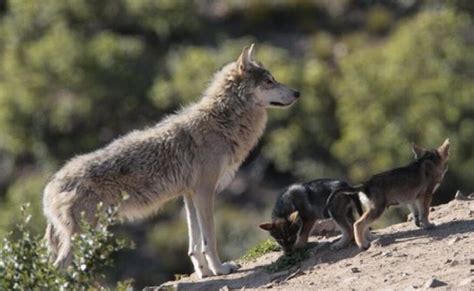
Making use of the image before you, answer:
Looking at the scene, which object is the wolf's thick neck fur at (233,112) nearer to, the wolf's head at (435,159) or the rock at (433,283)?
the wolf's head at (435,159)

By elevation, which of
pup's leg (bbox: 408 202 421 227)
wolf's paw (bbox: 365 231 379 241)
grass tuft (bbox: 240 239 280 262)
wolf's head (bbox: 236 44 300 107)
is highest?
wolf's head (bbox: 236 44 300 107)

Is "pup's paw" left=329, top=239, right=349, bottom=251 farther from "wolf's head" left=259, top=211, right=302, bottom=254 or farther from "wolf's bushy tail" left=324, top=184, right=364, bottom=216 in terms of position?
"wolf's head" left=259, top=211, right=302, bottom=254

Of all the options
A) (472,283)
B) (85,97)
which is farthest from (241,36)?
(472,283)

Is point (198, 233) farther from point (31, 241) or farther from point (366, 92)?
point (366, 92)

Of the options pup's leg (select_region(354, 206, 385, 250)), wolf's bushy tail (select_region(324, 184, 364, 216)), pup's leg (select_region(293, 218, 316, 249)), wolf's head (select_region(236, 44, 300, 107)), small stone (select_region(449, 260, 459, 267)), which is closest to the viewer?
small stone (select_region(449, 260, 459, 267))

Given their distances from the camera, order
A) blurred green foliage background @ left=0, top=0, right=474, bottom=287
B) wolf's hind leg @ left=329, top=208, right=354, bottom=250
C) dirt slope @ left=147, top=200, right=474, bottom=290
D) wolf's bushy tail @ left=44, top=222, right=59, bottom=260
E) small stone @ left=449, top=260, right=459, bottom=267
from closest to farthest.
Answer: dirt slope @ left=147, top=200, right=474, bottom=290
small stone @ left=449, top=260, right=459, bottom=267
wolf's hind leg @ left=329, top=208, right=354, bottom=250
wolf's bushy tail @ left=44, top=222, right=59, bottom=260
blurred green foliage background @ left=0, top=0, right=474, bottom=287

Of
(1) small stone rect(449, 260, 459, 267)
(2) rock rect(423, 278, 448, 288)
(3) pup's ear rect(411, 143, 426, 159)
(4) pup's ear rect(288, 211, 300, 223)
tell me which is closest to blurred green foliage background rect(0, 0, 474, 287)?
(4) pup's ear rect(288, 211, 300, 223)

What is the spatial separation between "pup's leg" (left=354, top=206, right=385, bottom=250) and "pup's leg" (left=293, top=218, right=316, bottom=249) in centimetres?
89

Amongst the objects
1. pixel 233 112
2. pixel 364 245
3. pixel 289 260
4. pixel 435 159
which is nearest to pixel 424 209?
pixel 435 159

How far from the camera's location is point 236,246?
36.7 meters

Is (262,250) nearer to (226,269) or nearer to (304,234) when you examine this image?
(226,269)

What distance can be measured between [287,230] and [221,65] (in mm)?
30031

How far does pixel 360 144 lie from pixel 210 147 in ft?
86.1

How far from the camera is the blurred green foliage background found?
40.5 metres
